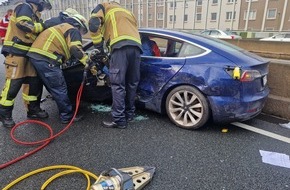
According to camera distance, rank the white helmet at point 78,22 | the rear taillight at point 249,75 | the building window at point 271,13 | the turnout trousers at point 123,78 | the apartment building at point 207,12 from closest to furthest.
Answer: the rear taillight at point 249,75 < the turnout trousers at point 123,78 < the white helmet at point 78,22 < the apartment building at point 207,12 < the building window at point 271,13

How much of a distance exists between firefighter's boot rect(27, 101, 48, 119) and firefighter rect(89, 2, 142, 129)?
105 centimetres

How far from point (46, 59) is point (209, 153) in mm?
2392

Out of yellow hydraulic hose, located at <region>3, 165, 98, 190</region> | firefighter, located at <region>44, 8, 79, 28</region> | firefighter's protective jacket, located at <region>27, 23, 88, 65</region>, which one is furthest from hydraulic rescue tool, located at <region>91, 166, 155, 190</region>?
firefighter, located at <region>44, 8, 79, 28</region>

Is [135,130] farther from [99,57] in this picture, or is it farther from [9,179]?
[9,179]

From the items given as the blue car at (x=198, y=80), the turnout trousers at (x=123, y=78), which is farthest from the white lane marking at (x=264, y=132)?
the turnout trousers at (x=123, y=78)

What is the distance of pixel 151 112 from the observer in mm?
4184

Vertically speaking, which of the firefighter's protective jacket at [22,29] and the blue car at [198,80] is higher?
the firefighter's protective jacket at [22,29]

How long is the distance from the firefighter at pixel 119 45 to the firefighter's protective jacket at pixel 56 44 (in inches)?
10.4

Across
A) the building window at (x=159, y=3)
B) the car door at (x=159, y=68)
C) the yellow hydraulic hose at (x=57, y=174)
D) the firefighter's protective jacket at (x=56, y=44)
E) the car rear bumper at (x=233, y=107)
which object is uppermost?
the building window at (x=159, y=3)

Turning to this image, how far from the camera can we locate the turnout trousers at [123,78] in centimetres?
339

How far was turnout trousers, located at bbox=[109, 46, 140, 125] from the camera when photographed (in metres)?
3.39

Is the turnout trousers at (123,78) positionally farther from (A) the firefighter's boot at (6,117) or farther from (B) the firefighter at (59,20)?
(A) the firefighter's boot at (6,117)

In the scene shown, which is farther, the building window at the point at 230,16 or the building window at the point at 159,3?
the building window at the point at 230,16

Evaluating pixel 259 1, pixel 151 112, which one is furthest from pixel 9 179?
pixel 259 1
